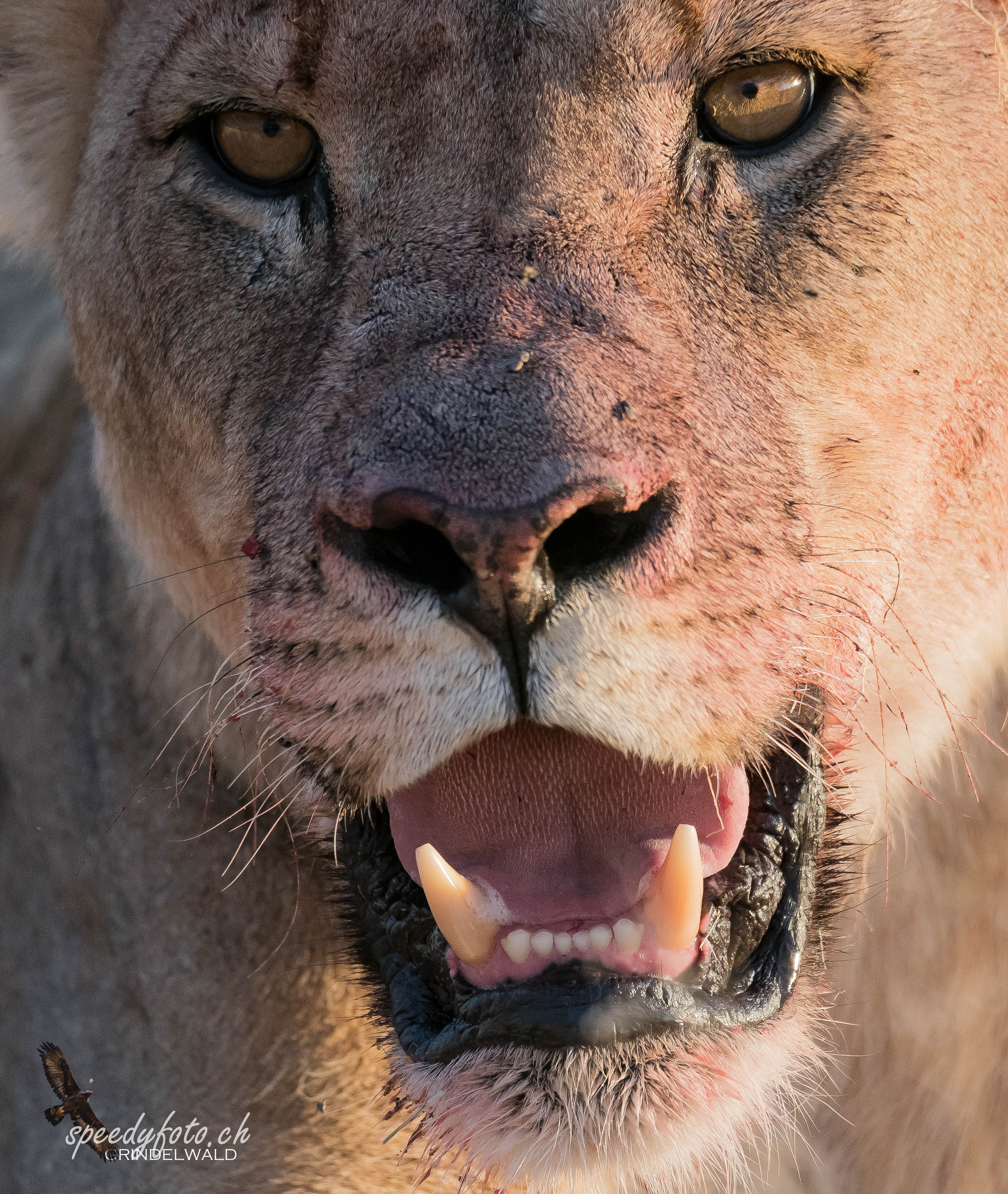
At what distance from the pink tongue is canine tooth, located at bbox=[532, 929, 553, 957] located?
0.05 meters

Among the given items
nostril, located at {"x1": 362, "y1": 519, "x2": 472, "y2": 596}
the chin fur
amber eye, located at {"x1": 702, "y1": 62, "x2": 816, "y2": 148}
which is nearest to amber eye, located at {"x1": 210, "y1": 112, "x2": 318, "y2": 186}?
amber eye, located at {"x1": 702, "y1": 62, "x2": 816, "y2": 148}

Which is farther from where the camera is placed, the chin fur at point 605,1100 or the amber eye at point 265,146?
the amber eye at point 265,146

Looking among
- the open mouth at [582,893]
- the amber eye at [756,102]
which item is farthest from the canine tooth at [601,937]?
the amber eye at [756,102]

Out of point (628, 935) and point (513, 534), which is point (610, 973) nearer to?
point (628, 935)

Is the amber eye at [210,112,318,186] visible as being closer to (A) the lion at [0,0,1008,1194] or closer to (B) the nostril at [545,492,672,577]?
(A) the lion at [0,0,1008,1194]

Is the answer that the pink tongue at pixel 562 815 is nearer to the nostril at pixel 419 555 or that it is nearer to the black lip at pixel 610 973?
the black lip at pixel 610 973

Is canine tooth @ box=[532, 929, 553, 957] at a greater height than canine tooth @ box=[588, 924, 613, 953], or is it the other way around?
canine tooth @ box=[588, 924, 613, 953]

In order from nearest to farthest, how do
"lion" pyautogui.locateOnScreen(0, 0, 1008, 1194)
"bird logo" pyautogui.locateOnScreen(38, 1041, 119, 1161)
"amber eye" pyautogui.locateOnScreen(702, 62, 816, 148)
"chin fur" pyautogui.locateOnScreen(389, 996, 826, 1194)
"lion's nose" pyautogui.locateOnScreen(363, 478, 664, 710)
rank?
"lion's nose" pyautogui.locateOnScreen(363, 478, 664, 710), "lion" pyautogui.locateOnScreen(0, 0, 1008, 1194), "chin fur" pyautogui.locateOnScreen(389, 996, 826, 1194), "amber eye" pyautogui.locateOnScreen(702, 62, 816, 148), "bird logo" pyautogui.locateOnScreen(38, 1041, 119, 1161)

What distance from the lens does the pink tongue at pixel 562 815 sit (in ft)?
5.35

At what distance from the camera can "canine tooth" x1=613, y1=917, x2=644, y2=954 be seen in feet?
5.07

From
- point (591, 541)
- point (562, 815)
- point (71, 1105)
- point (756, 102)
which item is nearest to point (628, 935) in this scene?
point (562, 815)

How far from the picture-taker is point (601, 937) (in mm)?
1553

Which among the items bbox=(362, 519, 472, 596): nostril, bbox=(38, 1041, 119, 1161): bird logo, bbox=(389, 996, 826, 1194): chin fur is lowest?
bbox=(38, 1041, 119, 1161): bird logo

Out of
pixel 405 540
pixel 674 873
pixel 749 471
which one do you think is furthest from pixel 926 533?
pixel 405 540
